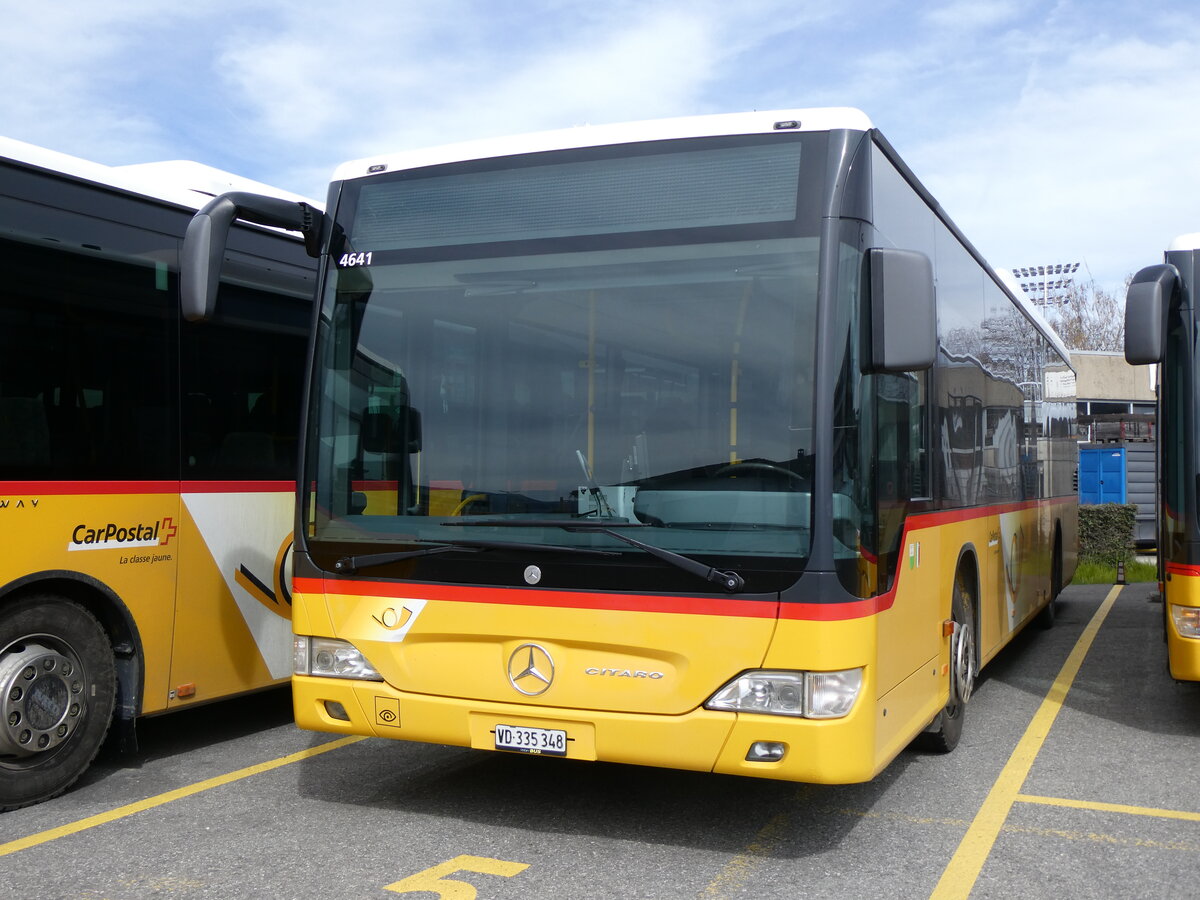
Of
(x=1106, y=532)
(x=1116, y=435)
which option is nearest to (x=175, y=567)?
(x=1106, y=532)

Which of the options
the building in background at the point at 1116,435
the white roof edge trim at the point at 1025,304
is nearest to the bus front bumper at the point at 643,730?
the white roof edge trim at the point at 1025,304

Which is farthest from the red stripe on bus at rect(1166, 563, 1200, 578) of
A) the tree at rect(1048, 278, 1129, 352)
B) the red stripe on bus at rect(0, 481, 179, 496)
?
the tree at rect(1048, 278, 1129, 352)

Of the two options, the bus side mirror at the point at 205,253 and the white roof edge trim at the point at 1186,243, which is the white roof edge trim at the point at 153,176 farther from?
the white roof edge trim at the point at 1186,243

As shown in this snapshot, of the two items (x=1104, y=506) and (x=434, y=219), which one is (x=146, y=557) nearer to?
(x=434, y=219)

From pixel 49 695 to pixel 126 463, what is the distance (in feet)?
3.85

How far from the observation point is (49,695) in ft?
19.6

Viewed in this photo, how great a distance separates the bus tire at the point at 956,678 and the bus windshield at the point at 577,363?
7.92 feet

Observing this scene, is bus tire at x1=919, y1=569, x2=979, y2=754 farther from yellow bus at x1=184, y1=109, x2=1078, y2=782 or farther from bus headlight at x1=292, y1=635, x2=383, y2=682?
bus headlight at x1=292, y1=635, x2=383, y2=682

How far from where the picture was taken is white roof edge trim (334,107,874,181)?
4941mm

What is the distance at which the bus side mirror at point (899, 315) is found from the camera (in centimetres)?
482

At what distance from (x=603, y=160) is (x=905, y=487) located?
1983 millimetres

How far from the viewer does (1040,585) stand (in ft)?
35.3

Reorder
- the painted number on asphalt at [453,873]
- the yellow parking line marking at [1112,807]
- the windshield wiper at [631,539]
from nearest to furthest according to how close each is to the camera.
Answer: the painted number on asphalt at [453,873] < the windshield wiper at [631,539] < the yellow parking line marking at [1112,807]

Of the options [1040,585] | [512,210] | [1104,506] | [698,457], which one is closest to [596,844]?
[698,457]
